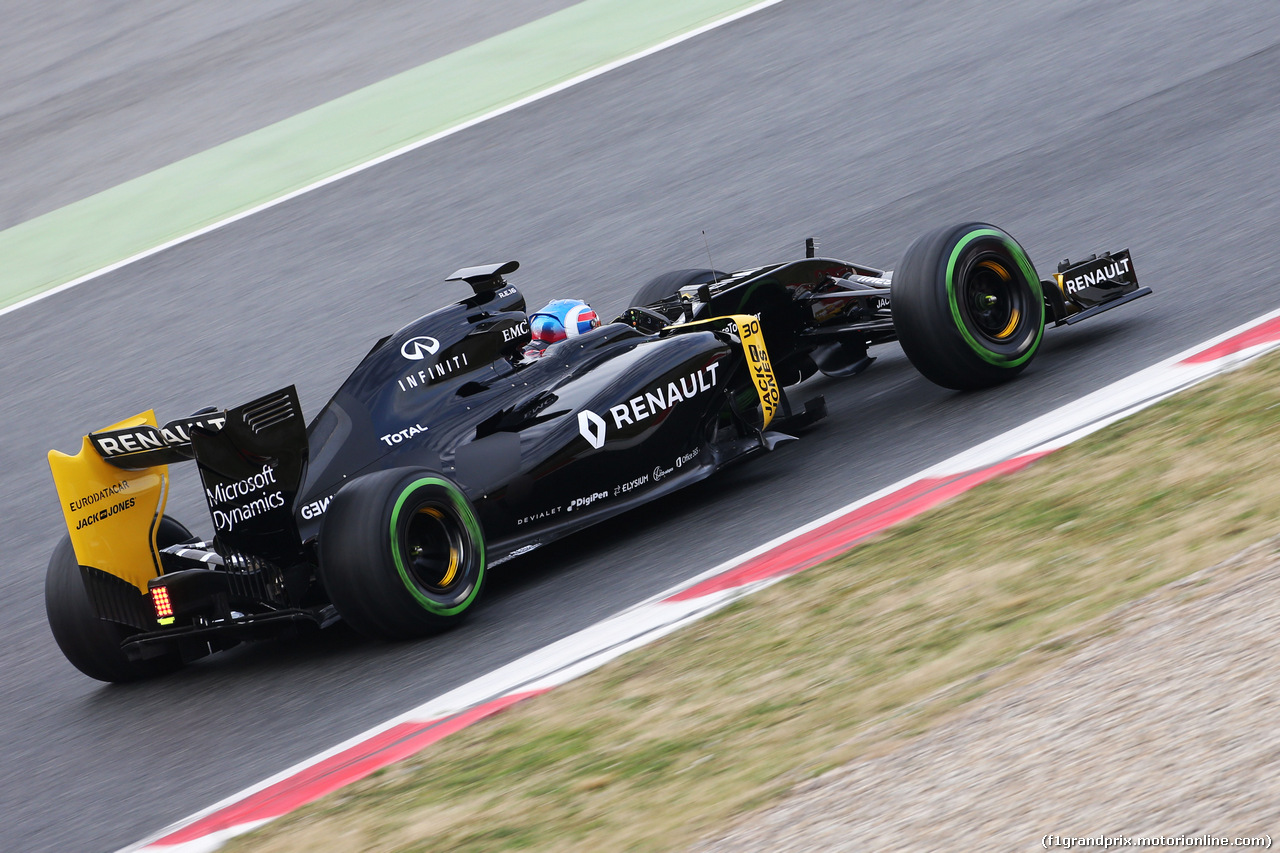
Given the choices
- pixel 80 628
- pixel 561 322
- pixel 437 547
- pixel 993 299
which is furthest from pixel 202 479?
pixel 993 299

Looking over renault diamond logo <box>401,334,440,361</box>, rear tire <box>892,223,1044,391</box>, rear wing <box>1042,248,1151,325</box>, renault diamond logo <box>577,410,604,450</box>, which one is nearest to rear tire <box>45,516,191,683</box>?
renault diamond logo <box>401,334,440,361</box>

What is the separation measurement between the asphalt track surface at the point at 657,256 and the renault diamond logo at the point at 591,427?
50 cm

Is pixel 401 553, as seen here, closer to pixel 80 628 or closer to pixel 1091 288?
pixel 80 628

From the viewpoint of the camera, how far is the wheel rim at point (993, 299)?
7328mm

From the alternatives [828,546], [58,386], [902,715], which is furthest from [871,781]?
[58,386]

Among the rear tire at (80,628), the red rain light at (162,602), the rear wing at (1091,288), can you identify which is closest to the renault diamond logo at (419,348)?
the red rain light at (162,602)

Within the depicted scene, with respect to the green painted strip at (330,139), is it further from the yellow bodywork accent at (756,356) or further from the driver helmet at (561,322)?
the yellow bodywork accent at (756,356)

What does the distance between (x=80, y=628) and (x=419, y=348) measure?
1893 millimetres

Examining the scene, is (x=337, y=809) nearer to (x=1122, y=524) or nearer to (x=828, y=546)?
(x=828, y=546)

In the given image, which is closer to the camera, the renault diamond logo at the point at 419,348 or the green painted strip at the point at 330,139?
the renault diamond logo at the point at 419,348

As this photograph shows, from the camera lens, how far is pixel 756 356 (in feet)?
23.9

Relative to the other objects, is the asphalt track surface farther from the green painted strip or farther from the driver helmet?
the driver helmet

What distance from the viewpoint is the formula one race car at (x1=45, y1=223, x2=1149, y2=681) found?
19.6ft

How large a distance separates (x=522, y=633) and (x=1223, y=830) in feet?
10.7
